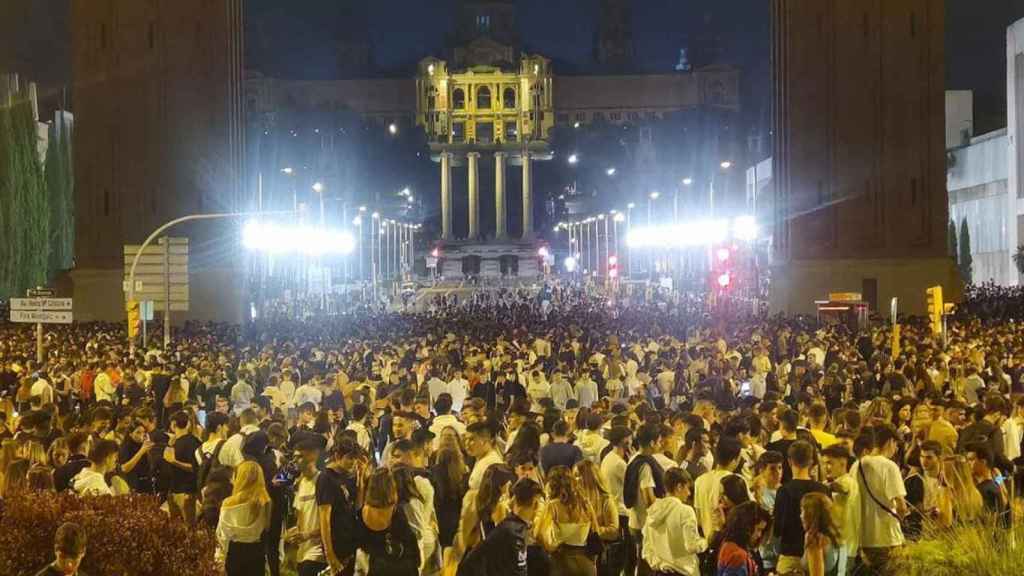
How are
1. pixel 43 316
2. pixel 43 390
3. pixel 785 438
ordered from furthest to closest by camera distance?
1. pixel 43 316
2. pixel 43 390
3. pixel 785 438

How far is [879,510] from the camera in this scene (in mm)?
11039

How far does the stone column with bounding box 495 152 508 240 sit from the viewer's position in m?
158

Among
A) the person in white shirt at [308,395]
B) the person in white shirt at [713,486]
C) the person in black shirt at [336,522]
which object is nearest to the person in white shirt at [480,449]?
the person in black shirt at [336,522]

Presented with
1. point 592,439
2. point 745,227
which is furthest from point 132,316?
point 745,227

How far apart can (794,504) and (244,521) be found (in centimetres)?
374

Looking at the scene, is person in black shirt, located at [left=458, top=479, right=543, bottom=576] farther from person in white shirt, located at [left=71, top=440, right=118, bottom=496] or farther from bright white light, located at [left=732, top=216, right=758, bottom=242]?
bright white light, located at [left=732, top=216, right=758, bottom=242]

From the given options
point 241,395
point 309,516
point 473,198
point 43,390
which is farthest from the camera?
point 473,198

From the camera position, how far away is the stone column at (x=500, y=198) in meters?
158

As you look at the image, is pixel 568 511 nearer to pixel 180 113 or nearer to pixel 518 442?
pixel 518 442

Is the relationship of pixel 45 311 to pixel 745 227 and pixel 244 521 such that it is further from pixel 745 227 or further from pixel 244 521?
pixel 745 227

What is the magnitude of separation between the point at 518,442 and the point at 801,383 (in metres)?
10.5

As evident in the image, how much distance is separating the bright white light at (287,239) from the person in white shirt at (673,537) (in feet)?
140

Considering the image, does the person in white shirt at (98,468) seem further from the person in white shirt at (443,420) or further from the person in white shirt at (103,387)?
the person in white shirt at (103,387)

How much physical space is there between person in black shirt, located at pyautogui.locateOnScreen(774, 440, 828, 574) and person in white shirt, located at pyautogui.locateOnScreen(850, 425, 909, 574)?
471mm
